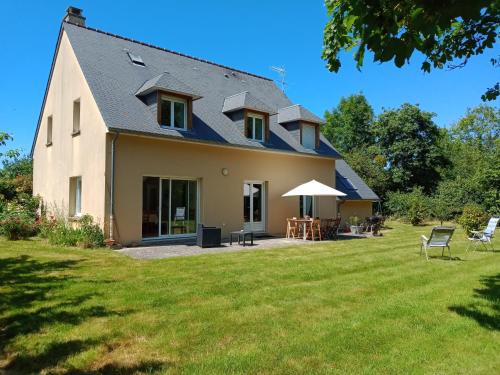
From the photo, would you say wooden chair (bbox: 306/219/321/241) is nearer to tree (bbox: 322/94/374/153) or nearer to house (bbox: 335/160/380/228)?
house (bbox: 335/160/380/228)

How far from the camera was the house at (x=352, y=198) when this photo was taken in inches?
854

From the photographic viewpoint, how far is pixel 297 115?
1886 centimetres

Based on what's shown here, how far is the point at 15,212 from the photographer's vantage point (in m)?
16.2

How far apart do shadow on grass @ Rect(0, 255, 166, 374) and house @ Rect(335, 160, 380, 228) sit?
1580 centimetres

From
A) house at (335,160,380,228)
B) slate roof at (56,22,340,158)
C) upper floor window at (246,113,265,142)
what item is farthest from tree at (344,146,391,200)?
upper floor window at (246,113,265,142)

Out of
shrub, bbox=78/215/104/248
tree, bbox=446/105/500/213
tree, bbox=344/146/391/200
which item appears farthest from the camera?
tree, bbox=344/146/391/200

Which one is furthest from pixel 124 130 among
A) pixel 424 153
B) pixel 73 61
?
pixel 424 153

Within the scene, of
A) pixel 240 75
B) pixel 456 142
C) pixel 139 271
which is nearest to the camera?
pixel 139 271

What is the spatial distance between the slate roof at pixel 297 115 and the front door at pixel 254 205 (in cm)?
405

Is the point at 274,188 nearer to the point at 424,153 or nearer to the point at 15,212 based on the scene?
the point at 15,212

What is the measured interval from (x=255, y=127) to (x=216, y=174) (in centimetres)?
332

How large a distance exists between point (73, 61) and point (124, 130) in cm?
534

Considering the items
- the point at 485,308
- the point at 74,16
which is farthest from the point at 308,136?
the point at 485,308

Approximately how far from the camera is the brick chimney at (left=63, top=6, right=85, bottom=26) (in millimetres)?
17500
